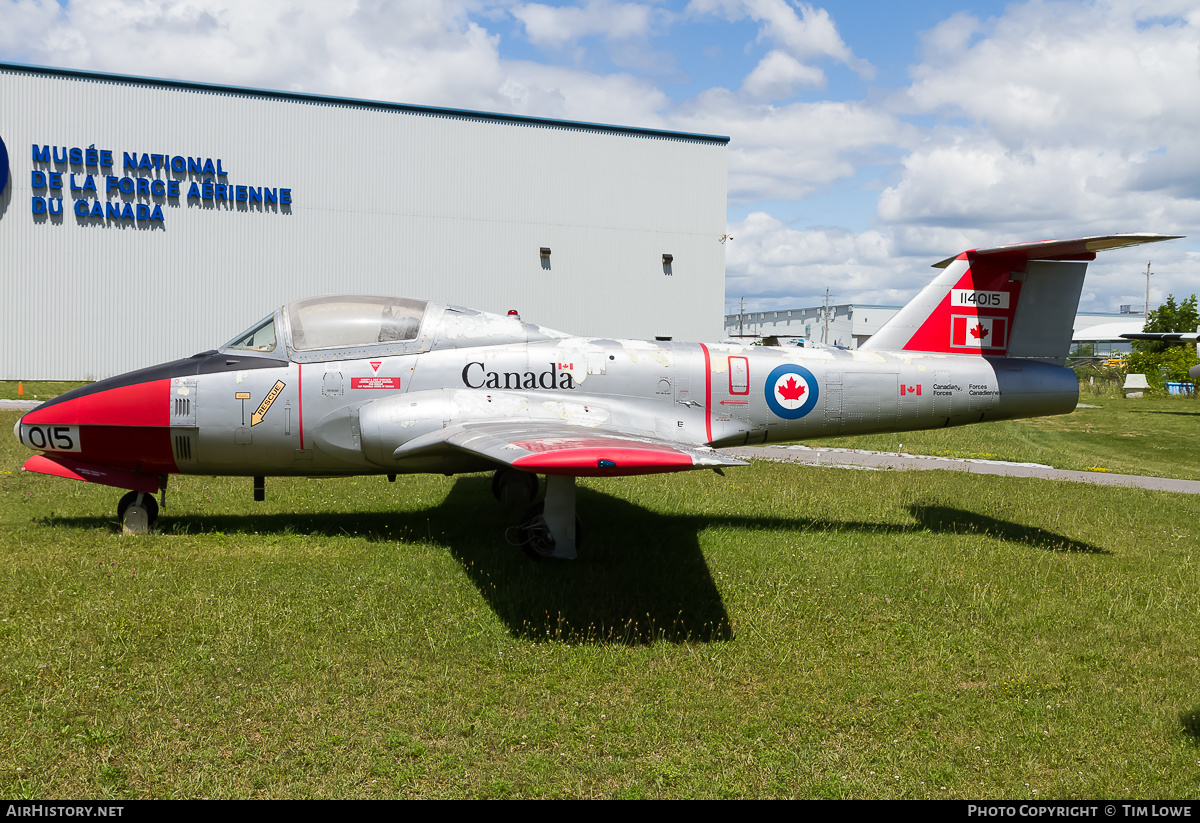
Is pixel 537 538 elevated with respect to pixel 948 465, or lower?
elevated

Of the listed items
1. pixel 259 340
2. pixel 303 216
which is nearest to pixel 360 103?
pixel 303 216

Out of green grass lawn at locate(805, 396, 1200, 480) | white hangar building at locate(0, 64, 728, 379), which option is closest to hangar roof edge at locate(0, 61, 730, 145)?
white hangar building at locate(0, 64, 728, 379)

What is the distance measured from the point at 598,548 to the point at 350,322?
12.2 feet

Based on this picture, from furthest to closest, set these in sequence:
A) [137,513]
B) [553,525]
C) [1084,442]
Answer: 1. [1084,442]
2. [137,513]
3. [553,525]

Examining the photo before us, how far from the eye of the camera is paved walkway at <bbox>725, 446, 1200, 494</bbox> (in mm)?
14545

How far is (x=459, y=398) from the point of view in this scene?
811 centimetres

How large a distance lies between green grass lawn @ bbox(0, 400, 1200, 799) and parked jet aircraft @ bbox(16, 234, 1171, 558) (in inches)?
35.7

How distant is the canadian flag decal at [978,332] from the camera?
957 cm

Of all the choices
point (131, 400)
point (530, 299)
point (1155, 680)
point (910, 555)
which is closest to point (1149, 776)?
point (1155, 680)

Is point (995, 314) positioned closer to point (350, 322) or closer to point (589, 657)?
point (589, 657)

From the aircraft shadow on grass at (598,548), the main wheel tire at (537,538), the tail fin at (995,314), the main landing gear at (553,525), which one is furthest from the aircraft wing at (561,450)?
the tail fin at (995,314)

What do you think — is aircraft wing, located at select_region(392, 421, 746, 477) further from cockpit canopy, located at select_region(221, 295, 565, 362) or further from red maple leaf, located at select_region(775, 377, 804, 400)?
red maple leaf, located at select_region(775, 377, 804, 400)

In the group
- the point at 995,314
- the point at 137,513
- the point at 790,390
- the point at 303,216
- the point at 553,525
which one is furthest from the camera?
the point at 303,216
